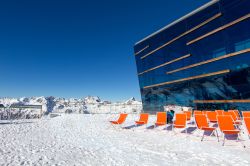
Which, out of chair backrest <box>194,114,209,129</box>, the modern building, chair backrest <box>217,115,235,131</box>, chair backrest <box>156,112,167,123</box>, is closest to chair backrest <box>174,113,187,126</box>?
chair backrest <box>156,112,167,123</box>

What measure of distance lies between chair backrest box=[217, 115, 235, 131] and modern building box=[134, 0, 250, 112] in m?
7.49

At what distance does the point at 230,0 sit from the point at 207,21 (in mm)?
2035

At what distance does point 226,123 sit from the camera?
18.5ft

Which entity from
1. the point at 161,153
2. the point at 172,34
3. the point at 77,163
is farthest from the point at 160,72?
the point at 77,163

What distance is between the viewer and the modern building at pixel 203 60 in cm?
1198

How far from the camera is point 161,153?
4.41m

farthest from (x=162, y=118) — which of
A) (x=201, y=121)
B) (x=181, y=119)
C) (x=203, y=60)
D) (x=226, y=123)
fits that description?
(x=203, y=60)

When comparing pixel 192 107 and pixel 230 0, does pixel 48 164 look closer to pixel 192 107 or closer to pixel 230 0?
pixel 192 107

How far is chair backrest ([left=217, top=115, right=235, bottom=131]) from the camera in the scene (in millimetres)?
5558

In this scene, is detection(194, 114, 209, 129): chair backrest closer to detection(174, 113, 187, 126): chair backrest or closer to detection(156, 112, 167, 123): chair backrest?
detection(174, 113, 187, 126): chair backrest

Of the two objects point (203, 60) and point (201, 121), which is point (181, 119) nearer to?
point (201, 121)

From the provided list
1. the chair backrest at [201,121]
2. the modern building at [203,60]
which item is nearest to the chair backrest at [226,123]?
the chair backrest at [201,121]

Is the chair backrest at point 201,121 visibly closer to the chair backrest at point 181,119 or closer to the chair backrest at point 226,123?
the chair backrest at point 226,123

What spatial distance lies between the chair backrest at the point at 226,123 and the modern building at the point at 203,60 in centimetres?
749
